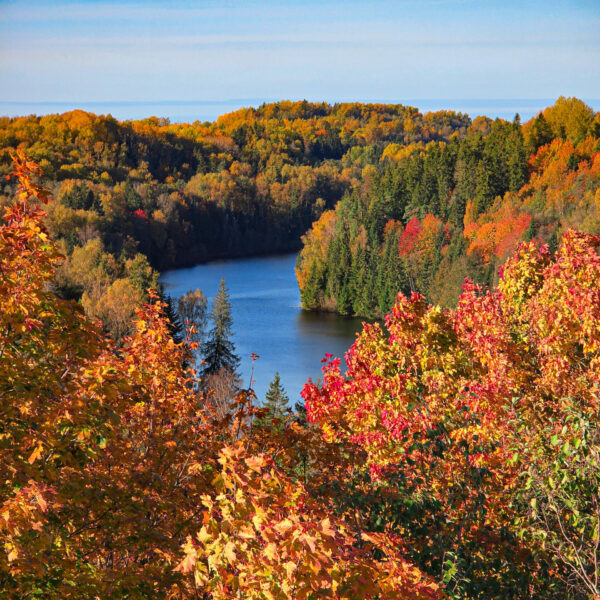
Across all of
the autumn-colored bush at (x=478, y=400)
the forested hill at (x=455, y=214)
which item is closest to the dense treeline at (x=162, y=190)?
the forested hill at (x=455, y=214)

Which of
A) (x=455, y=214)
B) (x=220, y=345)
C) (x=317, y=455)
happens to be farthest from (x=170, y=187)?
(x=317, y=455)

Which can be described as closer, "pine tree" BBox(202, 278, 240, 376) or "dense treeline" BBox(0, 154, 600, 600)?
"dense treeline" BBox(0, 154, 600, 600)

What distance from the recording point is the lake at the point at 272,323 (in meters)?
56.7

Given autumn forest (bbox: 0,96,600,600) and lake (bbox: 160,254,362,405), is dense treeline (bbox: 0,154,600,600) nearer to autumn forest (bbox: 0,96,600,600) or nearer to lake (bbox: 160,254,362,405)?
autumn forest (bbox: 0,96,600,600)

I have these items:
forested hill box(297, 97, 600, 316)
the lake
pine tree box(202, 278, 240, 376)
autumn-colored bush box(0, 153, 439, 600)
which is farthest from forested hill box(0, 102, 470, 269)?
autumn-colored bush box(0, 153, 439, 600)

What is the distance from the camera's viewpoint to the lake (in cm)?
5669

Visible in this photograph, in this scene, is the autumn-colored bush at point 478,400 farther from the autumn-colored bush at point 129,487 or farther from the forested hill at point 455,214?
the forested hill at point 455,214

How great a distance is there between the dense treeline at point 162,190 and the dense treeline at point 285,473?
167ft

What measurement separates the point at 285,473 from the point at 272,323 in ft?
217

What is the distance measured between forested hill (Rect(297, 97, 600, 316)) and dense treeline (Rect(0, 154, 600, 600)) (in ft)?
190

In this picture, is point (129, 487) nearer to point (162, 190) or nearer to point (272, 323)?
point (272, 323)

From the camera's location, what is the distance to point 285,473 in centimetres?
839

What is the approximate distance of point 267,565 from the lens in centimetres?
505

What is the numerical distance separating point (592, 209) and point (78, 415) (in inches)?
3124
